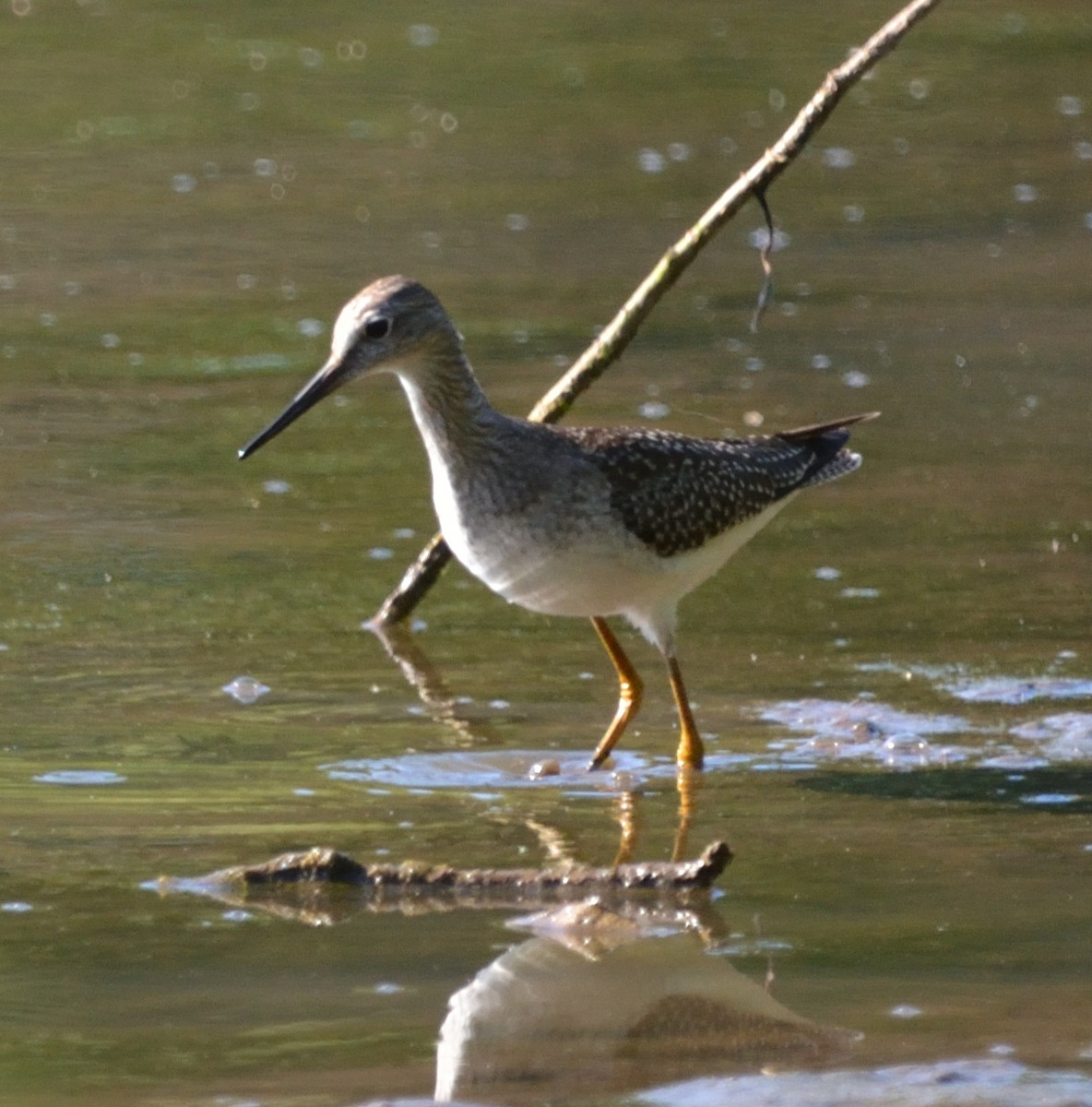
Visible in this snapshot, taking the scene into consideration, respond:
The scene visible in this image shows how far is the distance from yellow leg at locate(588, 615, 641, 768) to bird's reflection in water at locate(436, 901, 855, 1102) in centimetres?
159

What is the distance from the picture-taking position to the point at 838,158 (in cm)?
1741

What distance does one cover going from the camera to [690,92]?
758 inches

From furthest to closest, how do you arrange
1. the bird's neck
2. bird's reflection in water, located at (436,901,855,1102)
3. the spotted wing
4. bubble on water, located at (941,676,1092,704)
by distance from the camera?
1. bubble on water, located at (941,676,1092,704)
2. the spotted wing
3. the bird's neck
4. bird's reflection in water, located at (436,901,855,1102)

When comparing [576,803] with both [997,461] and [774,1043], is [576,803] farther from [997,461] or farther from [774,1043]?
[997,461]

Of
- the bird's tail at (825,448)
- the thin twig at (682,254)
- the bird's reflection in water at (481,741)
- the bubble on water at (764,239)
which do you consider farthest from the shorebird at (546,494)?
the bubble on water at (764,239)

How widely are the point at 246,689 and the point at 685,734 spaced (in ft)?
5.12

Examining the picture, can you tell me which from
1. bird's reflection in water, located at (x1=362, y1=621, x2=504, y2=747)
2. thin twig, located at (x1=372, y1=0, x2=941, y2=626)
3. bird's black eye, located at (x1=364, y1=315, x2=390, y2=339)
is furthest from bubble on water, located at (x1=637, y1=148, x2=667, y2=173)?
bird's black eye, located at (x1=364, y1=315, x2=390, y2=339)

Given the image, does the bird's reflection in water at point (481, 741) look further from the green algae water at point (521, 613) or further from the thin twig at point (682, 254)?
the thin twig at point (682, 254)

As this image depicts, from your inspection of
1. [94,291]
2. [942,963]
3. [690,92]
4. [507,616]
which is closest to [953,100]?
[690,92]

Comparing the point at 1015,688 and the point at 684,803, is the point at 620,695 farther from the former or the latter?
the point at 1015,688

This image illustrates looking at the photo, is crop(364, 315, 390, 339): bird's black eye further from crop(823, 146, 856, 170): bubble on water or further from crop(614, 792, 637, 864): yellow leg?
crop(823, 146, 856, 170): bubble on water

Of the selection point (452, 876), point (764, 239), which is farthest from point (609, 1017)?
point (764, 239)

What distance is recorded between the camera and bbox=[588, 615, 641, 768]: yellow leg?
24.9ft

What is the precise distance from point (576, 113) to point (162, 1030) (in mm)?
14026
